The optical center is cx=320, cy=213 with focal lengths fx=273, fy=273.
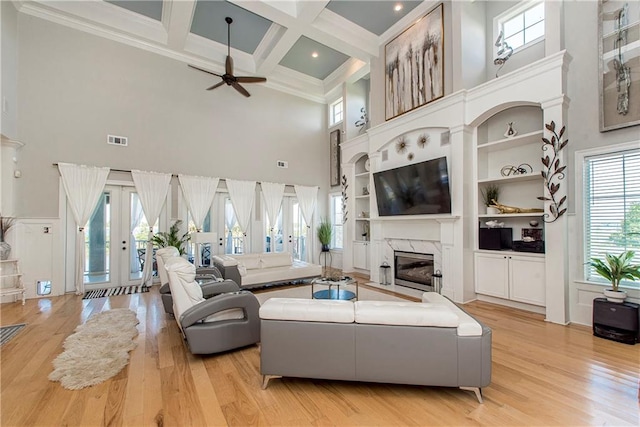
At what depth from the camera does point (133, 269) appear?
6.42m

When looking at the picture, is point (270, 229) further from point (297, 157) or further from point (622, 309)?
point (622, 309)

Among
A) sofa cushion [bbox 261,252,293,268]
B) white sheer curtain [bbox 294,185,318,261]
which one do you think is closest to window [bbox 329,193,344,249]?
white sheer curtain [bbox 294,185,318,261]

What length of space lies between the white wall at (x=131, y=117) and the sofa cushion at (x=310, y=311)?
5.86 m

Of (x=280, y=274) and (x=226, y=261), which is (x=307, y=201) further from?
(x=226, y=261)

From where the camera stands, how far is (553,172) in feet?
13.4

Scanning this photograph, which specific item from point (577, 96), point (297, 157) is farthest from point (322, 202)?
point (577, 96)

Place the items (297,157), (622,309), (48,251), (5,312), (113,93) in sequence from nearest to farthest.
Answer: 1. (622,309)
2. (5,312)
3. (48,251)
4. (113,93)
5. (297,157)

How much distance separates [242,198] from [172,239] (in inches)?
81.6

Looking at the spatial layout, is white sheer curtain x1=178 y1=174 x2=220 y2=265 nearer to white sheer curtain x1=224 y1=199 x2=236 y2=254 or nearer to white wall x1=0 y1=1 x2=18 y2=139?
white sheer curtain x1=224 y1=199 x2=236 y2=254

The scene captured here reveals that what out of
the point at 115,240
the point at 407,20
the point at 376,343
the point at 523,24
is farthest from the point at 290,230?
the point at 523,24

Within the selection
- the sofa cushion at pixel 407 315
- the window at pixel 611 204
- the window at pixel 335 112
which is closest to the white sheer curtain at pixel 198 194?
the window at pixel 335 112

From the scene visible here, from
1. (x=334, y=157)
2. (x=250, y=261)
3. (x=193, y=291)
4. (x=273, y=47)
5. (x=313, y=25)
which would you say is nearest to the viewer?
(x=193, y=291)

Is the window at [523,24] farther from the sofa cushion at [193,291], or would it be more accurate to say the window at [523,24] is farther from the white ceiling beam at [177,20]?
the sofa cushion at [193,291]

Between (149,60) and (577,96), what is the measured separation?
856 cm
